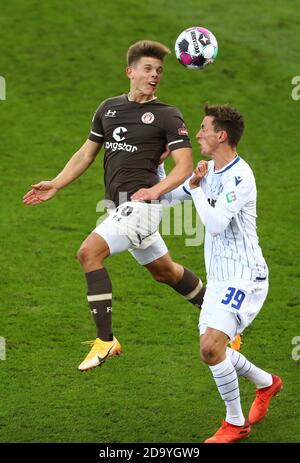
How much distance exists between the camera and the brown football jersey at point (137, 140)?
856 cm

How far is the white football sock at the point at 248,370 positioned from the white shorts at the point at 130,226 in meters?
1.17

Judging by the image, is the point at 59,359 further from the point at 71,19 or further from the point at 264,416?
the point at 71,19

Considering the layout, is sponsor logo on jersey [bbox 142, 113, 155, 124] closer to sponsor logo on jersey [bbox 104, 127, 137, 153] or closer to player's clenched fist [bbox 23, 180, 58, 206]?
sponsor logo on jersey [bbox 104, 127, 137, 153]

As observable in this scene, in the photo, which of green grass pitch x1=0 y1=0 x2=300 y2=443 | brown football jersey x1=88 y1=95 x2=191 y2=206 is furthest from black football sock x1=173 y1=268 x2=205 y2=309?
brown football jersey x1=88 y1=95 x2=191 y2=206

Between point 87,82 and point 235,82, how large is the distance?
7.68 ft

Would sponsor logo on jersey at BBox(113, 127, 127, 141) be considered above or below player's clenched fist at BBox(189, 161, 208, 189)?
above

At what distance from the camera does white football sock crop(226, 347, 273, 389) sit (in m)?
8.16

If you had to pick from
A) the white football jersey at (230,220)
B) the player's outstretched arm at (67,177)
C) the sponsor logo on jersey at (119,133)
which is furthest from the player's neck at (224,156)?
the player's outstretched arm at (67,177)

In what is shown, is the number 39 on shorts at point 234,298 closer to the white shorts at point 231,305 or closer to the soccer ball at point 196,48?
the white shorts at point 231,305

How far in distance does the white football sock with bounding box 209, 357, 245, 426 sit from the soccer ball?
256 centimetres

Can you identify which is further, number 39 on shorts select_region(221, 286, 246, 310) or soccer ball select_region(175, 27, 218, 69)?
soccer ball select_region(175, 27, 218, 69)

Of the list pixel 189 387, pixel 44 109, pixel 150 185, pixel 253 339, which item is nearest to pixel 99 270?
pixel 150 185

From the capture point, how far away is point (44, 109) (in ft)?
52.3

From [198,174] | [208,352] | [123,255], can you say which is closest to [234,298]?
[208,352]
